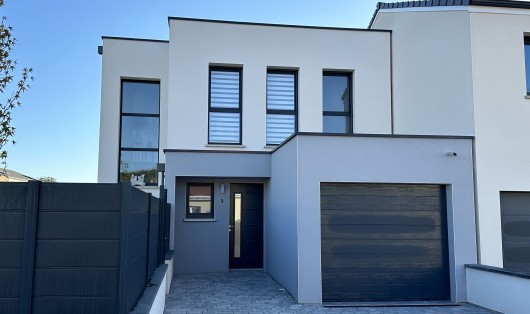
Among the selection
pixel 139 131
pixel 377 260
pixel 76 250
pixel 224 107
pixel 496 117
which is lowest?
pixel 377 260

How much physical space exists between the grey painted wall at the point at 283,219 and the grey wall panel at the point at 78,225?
15.4ft

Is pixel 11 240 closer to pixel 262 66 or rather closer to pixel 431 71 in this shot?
pixel 431 71

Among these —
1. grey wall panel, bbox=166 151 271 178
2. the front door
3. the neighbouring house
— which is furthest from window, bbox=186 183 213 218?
the neighbouring house

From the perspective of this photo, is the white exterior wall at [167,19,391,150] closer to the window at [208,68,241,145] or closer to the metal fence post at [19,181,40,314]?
the window at [208,68,241,145]

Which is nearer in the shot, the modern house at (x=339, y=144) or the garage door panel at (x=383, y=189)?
the modern house at (x=339, y=144)

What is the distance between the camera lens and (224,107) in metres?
11.4

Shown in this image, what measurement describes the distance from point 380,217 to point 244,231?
14.7 ft

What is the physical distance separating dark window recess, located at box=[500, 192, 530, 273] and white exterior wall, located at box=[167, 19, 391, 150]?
158 inches

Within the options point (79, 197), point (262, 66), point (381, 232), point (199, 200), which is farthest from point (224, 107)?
point (79, 197)

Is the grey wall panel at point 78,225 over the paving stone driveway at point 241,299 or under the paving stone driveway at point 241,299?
over

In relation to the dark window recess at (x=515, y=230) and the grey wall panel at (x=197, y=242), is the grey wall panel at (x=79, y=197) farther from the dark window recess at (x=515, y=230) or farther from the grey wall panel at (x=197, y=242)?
the grey wall panel at (x=197, y=242)

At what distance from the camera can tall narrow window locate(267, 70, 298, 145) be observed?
11.6 metres

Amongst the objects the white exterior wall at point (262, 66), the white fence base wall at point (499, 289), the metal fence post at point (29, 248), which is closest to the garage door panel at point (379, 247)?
the white fence base wall at point (499, 289)

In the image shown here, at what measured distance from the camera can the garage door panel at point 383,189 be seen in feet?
26.6
